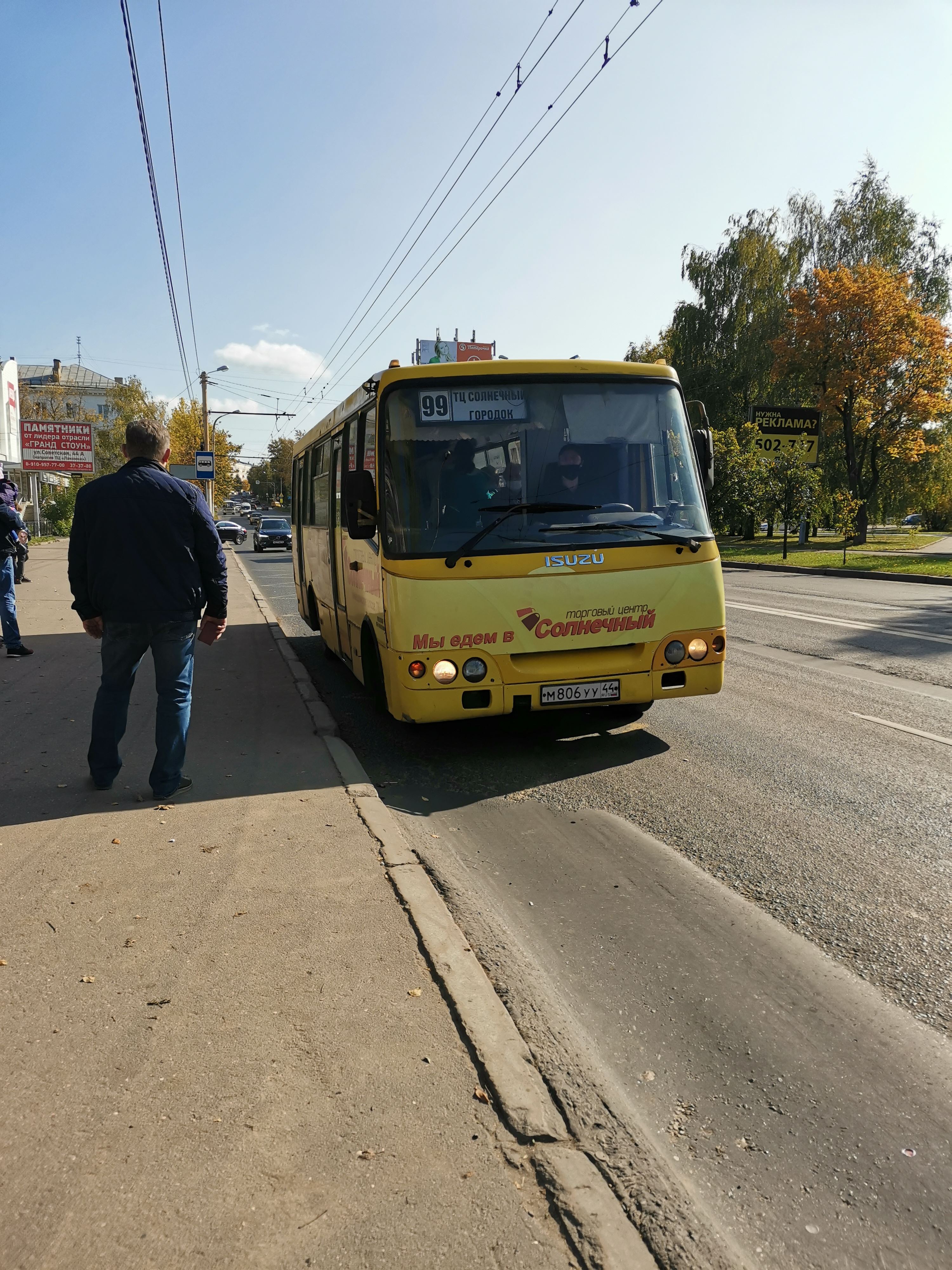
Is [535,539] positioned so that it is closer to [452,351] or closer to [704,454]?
[704,454]

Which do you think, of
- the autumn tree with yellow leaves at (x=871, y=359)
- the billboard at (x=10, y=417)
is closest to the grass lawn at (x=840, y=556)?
the autumn tree with yellow leaves at (x=871, y=359)

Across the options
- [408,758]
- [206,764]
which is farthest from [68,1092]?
[408,758]

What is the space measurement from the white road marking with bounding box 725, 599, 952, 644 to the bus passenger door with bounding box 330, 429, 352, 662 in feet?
14.5

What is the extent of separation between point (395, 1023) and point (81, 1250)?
42.5 inches

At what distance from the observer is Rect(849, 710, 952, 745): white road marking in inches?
265

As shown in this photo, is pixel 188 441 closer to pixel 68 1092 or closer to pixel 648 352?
pixel 648 352

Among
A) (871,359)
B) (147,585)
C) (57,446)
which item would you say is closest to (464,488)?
(147,585)

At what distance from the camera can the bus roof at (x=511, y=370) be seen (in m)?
6.32

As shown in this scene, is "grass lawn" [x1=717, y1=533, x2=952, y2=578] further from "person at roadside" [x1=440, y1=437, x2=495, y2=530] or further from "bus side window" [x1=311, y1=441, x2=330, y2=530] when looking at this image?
"person at roadside" [x1=440, y1=437, x2=495, y2=530]

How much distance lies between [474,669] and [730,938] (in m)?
2.65

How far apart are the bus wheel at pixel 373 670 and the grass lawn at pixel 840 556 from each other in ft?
44.5

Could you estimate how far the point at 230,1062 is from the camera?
2.75 m

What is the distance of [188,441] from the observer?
216 ft

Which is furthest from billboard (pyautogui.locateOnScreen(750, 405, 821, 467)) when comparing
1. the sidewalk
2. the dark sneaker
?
the sidewalk
